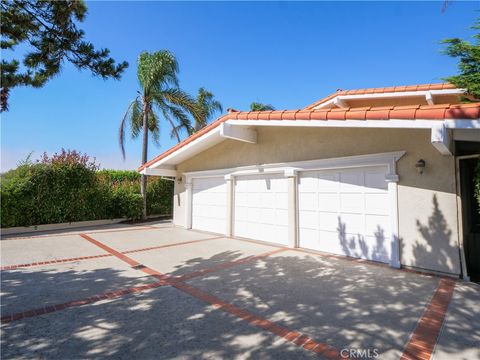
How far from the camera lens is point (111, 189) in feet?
→ 51.8

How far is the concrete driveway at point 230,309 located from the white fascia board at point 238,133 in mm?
3915

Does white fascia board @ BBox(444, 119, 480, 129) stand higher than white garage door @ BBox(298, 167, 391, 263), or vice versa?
white fascia board @ BBox(444, 119, 480, 129)

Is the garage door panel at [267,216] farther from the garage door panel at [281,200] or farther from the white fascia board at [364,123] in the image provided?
the white fascia board at [364,123]

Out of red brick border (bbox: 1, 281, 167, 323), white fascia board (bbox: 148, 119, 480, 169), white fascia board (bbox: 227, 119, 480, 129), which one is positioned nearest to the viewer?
red brick border (bbox: 1, 281, 167, 323)

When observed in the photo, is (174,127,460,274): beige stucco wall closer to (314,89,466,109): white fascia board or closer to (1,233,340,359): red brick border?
(314,89,466,109): white fascia board

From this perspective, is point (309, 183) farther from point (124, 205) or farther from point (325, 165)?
point (124, 205)

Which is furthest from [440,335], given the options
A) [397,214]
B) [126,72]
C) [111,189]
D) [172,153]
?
[111,189]

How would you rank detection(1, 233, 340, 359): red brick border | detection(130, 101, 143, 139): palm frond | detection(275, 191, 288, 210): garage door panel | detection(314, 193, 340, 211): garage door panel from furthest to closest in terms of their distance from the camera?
detection(130, 101, 143, 139): palm frond, detection(275, 191, 288, 210): garage door panel, detection(314, 193, 340, 211): garage door panel, detection(1, 233, 340, 359): red brick border

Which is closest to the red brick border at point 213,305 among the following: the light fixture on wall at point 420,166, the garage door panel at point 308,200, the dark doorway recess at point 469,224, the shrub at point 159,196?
the garage door panel at point 308,200

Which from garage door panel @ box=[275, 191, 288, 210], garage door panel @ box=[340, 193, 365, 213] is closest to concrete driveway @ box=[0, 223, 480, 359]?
garage door panel @ box=[340, 193, 365, 213]

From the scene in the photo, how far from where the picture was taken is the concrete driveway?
316cm

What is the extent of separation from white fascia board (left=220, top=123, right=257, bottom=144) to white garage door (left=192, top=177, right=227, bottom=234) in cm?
249

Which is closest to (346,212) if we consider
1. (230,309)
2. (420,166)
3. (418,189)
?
(418,189)

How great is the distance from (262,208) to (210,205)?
3.09 meters
